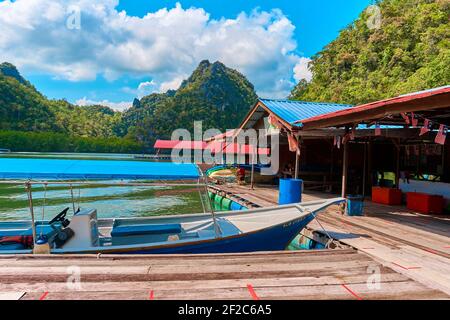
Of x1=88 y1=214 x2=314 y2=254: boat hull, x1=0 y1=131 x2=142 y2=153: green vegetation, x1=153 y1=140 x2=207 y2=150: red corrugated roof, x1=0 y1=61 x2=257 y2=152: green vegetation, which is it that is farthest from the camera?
x1=0 y1=61 x2=257 y2=152: green vegetation

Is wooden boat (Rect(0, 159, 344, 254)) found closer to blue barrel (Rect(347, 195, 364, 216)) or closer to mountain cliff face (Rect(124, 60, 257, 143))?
blue barrel (Rect(347, 195, 364, 216))

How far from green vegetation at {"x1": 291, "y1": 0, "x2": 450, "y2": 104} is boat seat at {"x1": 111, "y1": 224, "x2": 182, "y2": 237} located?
22.9m

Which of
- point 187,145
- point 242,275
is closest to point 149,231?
point 242,275

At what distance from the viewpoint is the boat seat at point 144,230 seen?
6.21 meters

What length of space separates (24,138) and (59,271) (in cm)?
6854

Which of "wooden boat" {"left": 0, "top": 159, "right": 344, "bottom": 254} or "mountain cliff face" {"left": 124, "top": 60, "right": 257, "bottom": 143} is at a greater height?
"mountain cliff face" {"left": 124, "top": 60, "right": 257, "bottom": 143}

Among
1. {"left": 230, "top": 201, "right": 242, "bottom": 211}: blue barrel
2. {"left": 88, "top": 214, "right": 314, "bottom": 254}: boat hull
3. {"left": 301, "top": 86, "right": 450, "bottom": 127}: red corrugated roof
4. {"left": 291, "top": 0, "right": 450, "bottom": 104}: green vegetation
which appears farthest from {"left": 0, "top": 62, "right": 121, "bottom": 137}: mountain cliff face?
{"left": 88, "top": 214, "right": 314, "bottom": 254}: boat hull

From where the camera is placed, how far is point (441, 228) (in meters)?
7.28

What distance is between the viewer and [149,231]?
637 centimetres

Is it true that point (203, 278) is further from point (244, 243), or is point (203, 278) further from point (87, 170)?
point (87, 170)

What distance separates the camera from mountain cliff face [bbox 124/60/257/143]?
78.6 m

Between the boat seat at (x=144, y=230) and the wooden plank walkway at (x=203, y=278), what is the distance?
1.49 meters

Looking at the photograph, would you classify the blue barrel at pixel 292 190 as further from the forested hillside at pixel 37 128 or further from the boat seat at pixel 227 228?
the forested hillside at pixel 37 128

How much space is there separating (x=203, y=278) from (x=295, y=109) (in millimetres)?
11093
